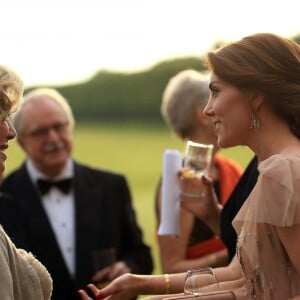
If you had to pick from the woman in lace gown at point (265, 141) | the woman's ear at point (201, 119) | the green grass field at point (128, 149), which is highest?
the woman in lace gown at point (265, 141)

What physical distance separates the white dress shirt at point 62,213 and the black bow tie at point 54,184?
0.08ft

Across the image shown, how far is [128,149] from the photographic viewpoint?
39781 mm

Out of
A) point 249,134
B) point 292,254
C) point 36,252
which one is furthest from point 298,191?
point 36,252

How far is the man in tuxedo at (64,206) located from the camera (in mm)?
6242

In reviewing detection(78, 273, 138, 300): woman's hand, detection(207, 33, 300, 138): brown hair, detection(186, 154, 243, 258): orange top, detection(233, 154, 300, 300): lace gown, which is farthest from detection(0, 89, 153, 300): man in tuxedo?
detection(207, 33, 300, 138): brown hair

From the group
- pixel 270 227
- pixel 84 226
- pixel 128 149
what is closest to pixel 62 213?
pixel 84 226

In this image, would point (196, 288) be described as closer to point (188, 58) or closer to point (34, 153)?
point (34, 153)

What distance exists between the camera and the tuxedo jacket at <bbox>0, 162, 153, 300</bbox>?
622cm

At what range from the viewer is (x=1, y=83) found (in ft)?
12.5

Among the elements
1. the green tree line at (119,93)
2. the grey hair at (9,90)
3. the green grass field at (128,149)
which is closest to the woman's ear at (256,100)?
the grey hair at (9,90)

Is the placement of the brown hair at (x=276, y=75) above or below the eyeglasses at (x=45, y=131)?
above

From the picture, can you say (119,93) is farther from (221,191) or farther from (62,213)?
(221,191)

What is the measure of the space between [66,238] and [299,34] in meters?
25.3

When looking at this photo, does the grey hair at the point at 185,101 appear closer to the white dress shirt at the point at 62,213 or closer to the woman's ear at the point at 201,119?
the woman's ear at the point at 201,119
